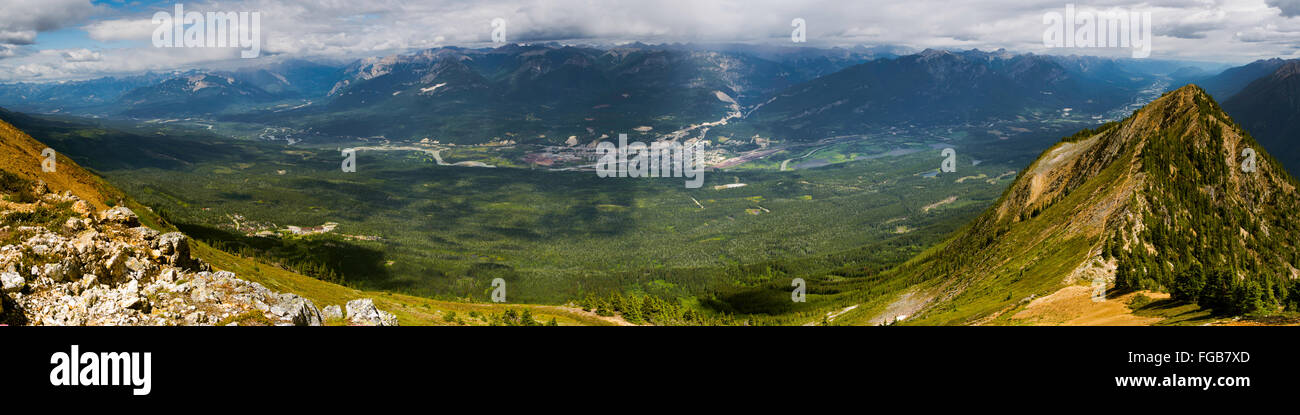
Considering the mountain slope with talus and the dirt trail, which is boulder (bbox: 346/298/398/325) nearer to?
the dirt trail

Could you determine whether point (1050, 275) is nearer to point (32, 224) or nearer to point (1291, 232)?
point (1291, 232)

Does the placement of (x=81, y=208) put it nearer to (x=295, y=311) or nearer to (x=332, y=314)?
(x=332, y=314)

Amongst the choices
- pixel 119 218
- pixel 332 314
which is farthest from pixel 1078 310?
pixel 119 218

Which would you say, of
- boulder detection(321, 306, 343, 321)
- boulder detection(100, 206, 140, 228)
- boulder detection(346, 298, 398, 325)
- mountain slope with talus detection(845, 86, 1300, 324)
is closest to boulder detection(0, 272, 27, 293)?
boulder detection(100, 206, 140, 228)

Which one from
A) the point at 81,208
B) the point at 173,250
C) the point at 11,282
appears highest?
the point at 81,208

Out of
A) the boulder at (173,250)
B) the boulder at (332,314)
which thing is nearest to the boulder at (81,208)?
the boulder at (173,250)
